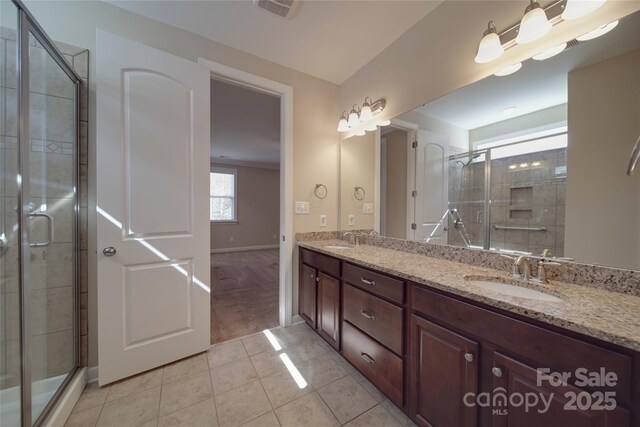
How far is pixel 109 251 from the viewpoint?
1.47 meters

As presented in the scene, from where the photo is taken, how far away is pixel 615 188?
3.12 feet

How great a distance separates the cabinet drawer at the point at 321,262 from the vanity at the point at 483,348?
0.15 metres

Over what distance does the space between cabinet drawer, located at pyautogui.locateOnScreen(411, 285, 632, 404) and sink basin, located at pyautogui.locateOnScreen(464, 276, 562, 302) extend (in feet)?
0.54

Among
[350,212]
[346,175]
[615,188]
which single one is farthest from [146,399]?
[615,188]

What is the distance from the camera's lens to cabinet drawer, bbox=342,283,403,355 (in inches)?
48.2

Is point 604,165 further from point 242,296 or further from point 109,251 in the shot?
point 242,296

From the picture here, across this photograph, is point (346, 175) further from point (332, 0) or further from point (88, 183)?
point (88, 183)

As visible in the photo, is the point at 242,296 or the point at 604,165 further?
the point at 242,296

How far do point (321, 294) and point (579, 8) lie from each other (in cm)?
211

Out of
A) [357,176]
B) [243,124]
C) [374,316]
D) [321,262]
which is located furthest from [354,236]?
[243,124]

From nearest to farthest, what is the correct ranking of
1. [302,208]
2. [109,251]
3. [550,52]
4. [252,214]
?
[550,52] < [109,251] < [302,208] < [252,214]

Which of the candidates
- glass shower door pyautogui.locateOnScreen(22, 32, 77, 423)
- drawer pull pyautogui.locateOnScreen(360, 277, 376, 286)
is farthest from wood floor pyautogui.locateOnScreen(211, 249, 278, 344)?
drawer pull pyautogui.locateOnScreen(360, 277, 376, 286)

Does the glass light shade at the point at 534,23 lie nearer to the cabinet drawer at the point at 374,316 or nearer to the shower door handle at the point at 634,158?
the shower door handle at the point at 634,158

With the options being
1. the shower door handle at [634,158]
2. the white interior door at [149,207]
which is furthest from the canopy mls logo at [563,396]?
the white interior door at [149,207]
